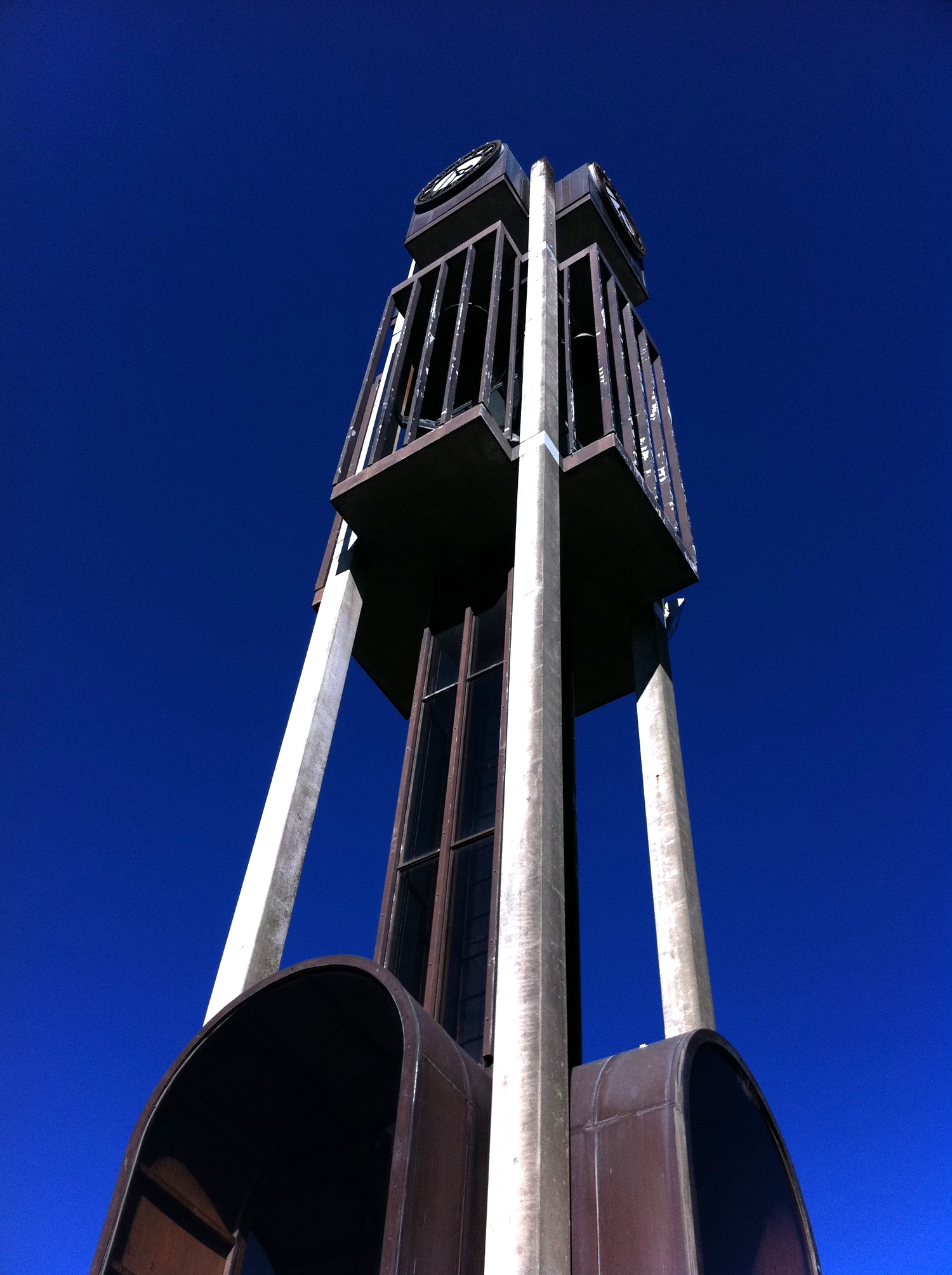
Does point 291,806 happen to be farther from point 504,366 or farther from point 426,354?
point 504,366

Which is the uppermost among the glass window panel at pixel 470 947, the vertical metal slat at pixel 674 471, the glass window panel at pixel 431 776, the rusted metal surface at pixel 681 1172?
the vertical metal slat at pixel 674 471

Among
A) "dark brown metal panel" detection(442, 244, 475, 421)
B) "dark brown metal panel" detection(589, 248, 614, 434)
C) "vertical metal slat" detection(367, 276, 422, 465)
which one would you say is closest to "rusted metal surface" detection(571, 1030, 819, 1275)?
"dark brown metal panel" detection(589, 248, 614, 434)

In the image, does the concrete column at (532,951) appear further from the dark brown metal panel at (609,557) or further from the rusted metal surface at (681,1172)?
the dark brown metal panel at (609,557)

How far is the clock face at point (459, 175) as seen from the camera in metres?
19.8

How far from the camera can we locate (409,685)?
16.6m

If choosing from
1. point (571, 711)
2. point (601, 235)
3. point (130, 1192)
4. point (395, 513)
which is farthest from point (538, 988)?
point (601, 235)

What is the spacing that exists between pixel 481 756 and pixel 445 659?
206cm

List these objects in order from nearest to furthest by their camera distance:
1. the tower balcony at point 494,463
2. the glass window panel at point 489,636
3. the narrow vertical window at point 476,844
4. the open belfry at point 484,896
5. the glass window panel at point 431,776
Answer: the open belfry at point 484,896 < the narrow vertical window at point 476,844 < the glass window panel at point 431,776 < the glass window panel at point 489,636 < the tower balcony at point 494,463

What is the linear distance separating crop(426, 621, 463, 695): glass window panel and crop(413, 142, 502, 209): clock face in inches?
375

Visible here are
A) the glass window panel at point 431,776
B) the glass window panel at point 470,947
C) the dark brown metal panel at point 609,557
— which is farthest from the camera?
the dark brown metal panel at point 609,557

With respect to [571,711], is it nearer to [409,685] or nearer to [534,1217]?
[409,685]

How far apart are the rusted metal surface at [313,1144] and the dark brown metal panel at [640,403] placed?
27.5ft

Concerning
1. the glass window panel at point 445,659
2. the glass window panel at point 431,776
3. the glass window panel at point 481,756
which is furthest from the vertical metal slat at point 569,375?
the glass window panel at point 431,776

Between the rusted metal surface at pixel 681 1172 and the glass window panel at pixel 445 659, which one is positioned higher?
the glass window panel at pixel 445 659
